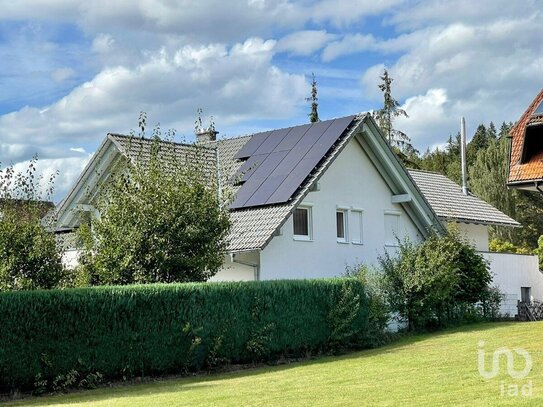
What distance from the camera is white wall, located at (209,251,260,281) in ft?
92.5

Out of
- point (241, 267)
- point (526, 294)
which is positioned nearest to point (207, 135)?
point (241, 267)

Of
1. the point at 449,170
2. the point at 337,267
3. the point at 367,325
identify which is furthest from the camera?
the point at 449,170

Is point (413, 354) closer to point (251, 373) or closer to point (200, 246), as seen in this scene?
point (251, 373)

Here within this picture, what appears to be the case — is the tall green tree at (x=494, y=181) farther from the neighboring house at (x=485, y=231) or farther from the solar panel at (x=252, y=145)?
the solar panel at (x=252, y=145)

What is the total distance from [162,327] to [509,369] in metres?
8.36

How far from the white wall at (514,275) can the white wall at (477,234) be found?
212 centimetres

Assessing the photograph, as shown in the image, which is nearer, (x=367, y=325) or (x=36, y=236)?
(x=36, y=236)

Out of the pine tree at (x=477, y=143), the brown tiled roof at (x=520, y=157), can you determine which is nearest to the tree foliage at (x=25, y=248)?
the brown tiled roof at (x=520, y=157)

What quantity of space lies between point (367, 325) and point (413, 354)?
4.01 meters

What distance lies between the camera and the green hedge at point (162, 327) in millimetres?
19828

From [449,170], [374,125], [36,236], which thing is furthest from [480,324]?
[449,170]

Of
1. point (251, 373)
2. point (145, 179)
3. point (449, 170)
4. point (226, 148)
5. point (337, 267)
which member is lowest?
point (251, 373)

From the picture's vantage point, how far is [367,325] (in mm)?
26859

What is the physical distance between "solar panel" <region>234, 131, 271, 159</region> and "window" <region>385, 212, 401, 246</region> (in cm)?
544
